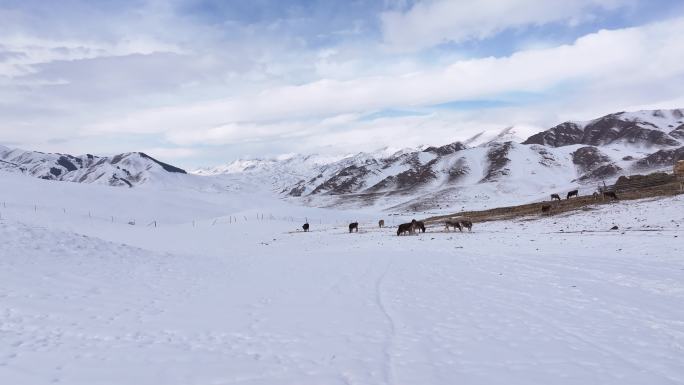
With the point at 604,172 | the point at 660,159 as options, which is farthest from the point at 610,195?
the point at 660,159

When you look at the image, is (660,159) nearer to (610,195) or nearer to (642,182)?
(642,182)

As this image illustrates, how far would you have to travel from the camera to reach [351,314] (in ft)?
45.6

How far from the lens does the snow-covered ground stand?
898 centimetres

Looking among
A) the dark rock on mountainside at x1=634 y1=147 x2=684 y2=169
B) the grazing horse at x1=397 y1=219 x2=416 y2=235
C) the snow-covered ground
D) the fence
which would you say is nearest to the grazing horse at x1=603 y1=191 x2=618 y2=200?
the fence

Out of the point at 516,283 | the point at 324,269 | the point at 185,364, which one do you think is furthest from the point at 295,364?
the point at 324,269

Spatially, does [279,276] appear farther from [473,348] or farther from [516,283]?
[473,348]

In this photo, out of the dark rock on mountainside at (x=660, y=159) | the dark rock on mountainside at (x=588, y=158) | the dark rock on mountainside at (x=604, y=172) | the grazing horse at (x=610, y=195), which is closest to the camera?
the grazing horse at (x=610, y=195)

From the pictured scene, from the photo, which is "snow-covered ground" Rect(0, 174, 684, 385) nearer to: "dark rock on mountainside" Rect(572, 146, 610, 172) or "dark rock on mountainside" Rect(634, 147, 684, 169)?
"dark rock on mountainside" Rect(634, 147, 684, 169)

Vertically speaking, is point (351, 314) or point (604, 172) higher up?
point (604, 172)

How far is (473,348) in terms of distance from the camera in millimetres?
10281

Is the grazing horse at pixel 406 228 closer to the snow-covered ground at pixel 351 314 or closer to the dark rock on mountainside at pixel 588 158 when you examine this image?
the snow-covered ground at pixel 351 314

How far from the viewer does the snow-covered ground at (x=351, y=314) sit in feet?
29.5

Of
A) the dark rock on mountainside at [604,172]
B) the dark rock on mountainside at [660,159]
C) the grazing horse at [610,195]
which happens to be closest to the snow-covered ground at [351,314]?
the grazing horse at [610,195]

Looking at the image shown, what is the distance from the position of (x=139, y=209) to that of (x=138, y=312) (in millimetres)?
74905
